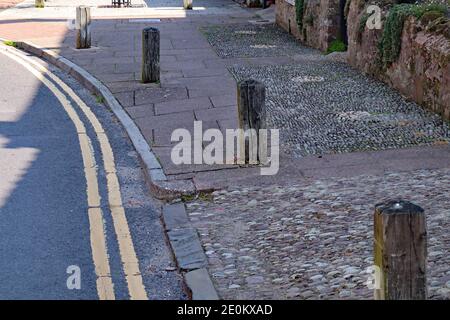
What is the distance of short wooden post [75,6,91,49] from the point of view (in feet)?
62.4

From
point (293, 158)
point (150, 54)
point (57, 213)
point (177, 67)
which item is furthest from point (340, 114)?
point (177, 67)

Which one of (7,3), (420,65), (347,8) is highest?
(347,8)

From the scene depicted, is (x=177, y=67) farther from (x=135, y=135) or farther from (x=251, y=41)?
(x=135, y=135)

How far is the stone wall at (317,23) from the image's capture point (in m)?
18.3

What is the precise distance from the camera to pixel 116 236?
7836 millimetres

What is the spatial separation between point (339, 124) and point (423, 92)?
169 cm

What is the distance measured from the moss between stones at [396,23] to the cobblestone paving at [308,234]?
4.51m

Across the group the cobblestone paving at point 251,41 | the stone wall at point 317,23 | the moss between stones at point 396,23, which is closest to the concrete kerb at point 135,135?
the cobblestone paving at point 251,41

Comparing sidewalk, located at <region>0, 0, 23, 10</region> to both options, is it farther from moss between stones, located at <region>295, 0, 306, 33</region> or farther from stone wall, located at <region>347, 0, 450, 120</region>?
stone wall, located at <region>347, 0, 450, 120</region>

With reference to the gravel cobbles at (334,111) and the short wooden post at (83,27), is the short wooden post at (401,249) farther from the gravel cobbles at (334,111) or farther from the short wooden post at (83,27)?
the short wooden post at (83,27)

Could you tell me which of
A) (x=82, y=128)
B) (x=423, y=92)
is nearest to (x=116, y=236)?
(x=82, y=128)

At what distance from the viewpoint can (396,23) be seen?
13438mm

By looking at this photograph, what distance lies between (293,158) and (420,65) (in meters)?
3.63

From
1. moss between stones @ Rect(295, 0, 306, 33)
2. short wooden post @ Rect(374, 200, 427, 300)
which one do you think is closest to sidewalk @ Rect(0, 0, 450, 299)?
moss between stones @ Rect(295, 0, 306, 33)
